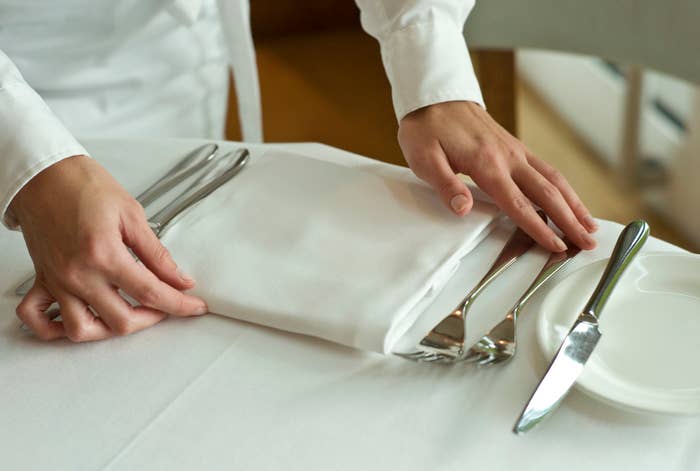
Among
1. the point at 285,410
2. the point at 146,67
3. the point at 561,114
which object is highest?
the point at 146,67

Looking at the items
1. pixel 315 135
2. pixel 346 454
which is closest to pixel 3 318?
pixel 346 454

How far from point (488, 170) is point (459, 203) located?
6cm

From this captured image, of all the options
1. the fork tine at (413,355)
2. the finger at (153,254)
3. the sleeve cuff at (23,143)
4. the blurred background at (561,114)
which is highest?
the sleeve cuff at (23,143)

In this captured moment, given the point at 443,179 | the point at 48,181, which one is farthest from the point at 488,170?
the point at 48,181

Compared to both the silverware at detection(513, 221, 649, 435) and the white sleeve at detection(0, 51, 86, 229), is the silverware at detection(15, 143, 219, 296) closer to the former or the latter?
the white sleeve at detection(0, 51, 86, 229)

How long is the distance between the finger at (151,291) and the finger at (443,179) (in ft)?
0.75

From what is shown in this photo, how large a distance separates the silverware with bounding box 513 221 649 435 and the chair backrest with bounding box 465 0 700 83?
2.14ft

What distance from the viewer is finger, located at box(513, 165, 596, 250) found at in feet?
2.27

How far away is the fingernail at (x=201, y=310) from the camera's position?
649mm

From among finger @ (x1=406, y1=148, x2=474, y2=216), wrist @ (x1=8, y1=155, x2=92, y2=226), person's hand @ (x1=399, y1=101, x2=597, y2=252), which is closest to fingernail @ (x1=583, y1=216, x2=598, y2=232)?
person's hand @ (x1=399, y1=101, x2=597, y2=252)

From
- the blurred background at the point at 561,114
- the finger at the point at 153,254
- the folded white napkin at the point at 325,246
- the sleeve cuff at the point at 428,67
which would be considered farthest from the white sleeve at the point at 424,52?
the blurred background at the point at 561,114

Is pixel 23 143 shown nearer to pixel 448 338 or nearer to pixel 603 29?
pixel 448 338

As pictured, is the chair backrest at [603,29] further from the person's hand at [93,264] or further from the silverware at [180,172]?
the person's hand at [93,264]

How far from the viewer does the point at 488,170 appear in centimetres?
74
